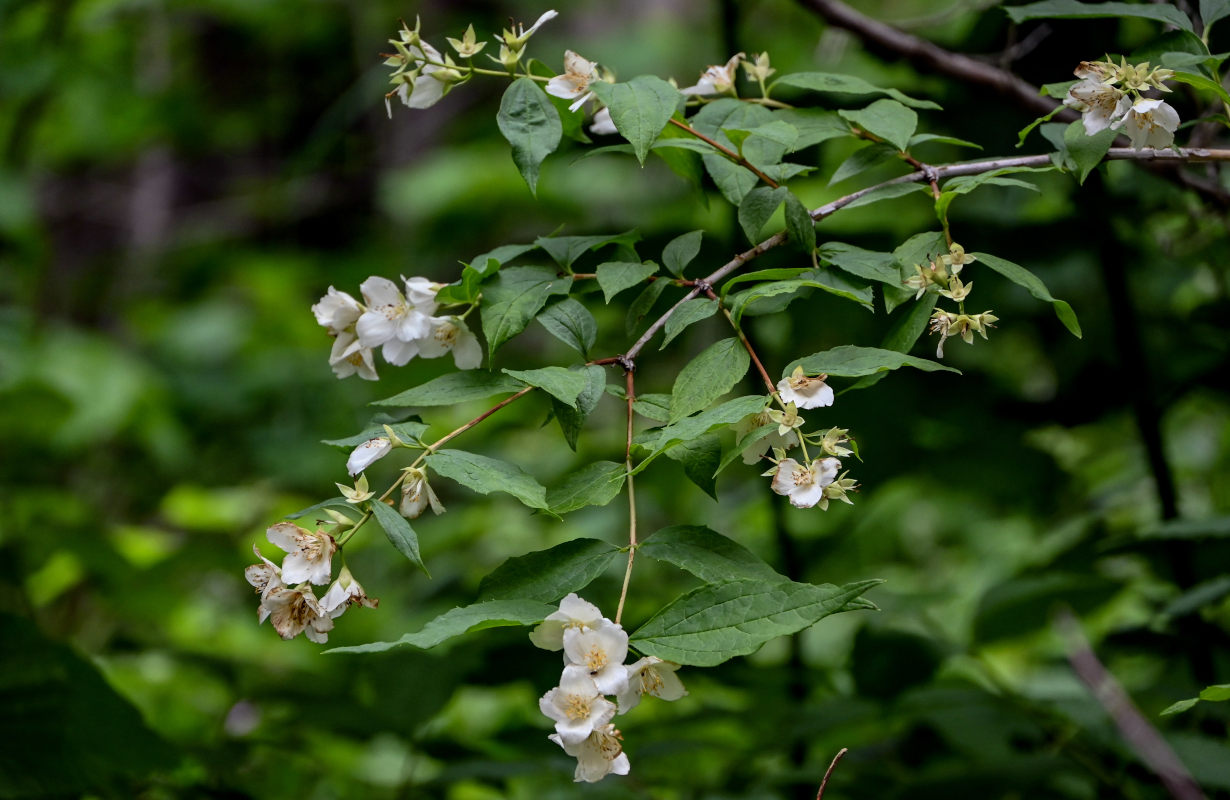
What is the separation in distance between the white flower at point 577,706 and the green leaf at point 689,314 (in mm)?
197

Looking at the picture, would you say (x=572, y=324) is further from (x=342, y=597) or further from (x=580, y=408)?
(x=342, y=597)

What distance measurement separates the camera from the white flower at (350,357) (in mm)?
659

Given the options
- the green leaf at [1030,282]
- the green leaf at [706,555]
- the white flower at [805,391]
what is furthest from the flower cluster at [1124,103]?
→ the green leaf at [706,555]

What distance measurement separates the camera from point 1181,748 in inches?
37.8

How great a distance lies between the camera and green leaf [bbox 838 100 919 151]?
24.6 inches

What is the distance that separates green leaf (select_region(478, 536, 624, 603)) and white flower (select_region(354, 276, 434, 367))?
0.16 meters

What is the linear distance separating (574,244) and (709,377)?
6.3 inches

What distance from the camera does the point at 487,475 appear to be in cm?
56

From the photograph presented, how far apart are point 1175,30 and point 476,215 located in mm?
2907

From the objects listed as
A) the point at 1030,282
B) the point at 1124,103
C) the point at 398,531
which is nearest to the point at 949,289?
the point at 1030,282

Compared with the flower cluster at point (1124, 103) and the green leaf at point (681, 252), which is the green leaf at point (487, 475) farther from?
the flower cluster at point (1124, 103)

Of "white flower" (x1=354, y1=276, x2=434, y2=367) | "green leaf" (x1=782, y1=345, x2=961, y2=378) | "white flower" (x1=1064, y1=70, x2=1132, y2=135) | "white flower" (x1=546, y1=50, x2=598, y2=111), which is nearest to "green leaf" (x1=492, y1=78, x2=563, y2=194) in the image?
"white flower" (x1=546, y1=50, x2=598, y2=111)

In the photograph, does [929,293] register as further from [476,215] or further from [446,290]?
[476,215]

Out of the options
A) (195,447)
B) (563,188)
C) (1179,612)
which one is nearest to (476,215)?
(563,188)
